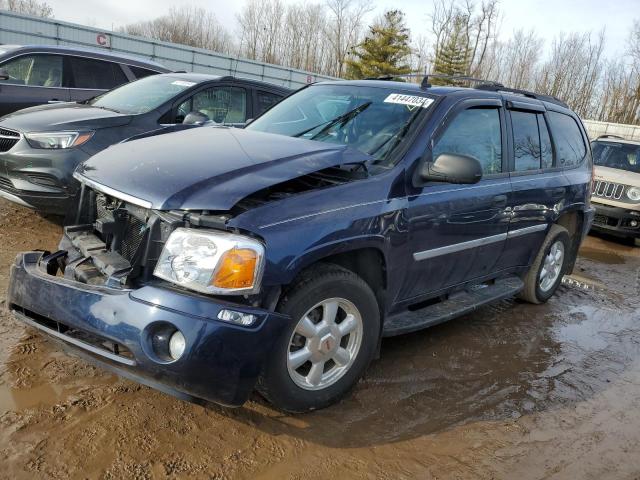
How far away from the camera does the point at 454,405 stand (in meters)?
3.18

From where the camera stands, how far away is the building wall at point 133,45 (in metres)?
20.5

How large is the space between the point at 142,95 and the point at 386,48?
37746 mm

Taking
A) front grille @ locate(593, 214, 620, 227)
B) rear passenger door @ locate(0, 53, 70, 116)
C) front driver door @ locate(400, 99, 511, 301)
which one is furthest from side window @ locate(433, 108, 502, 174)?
rear passenger door @ locate(0, 53, 70, 116)

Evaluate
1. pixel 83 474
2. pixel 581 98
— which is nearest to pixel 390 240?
pixel 83 474

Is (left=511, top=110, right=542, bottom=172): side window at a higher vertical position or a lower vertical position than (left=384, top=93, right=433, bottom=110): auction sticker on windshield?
lower

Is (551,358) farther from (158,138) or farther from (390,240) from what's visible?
(158,138)

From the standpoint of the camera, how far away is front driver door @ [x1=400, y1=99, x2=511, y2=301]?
10.8ft

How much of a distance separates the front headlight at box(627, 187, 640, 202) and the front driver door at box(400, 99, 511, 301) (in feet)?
19.3

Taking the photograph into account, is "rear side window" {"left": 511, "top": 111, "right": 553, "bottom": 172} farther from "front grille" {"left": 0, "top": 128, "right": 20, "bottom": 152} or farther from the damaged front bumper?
"front grille" {"left": 0, "top": 128, "right": 20, "bottom": 152}

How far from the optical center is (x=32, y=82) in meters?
7.28

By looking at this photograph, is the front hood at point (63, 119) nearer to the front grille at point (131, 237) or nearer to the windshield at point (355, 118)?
the windshield at point (355, 118)

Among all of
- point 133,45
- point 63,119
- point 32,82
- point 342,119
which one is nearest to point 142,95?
point 63,119

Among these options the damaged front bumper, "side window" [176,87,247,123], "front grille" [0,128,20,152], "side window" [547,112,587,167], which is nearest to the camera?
the damaged front bumper

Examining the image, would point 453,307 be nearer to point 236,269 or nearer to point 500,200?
point 500,200
